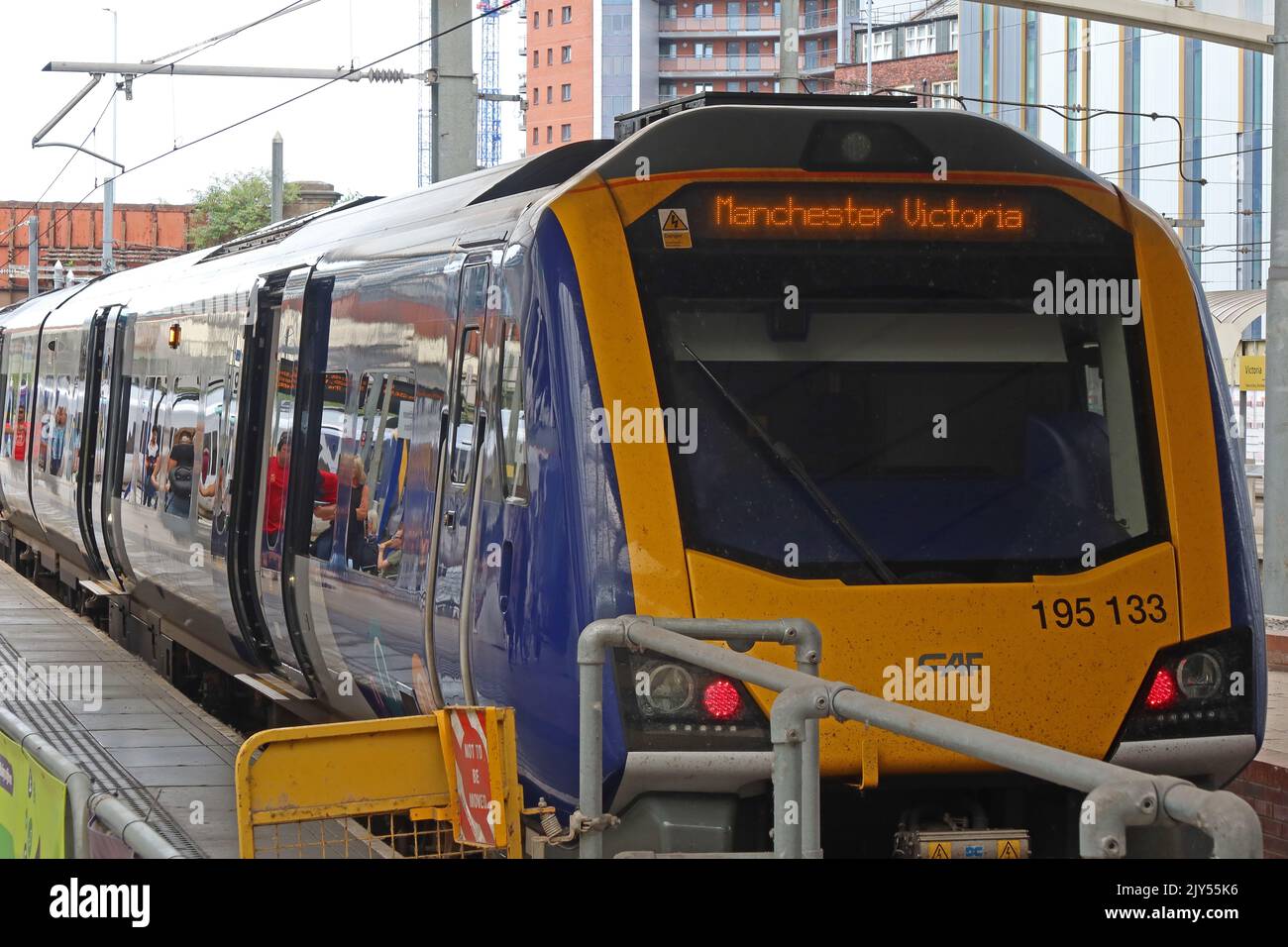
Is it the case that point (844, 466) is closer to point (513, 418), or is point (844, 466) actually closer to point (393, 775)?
point (513, 418)

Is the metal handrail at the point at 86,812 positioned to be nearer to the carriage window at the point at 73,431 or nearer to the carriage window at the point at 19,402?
the carriage window at the point at 73,431

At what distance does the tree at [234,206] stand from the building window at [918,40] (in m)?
33.7

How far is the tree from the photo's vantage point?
328 ft

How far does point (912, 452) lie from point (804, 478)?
0.42 meters

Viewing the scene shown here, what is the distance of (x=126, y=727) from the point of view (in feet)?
36.4

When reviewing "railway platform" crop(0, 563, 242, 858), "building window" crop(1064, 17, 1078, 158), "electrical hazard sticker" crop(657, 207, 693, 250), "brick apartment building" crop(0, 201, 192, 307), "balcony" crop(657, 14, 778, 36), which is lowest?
"railway platform" crop(0, 563, 242, 858)

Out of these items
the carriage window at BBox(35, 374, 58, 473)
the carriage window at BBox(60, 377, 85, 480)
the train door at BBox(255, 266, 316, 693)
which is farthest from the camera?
the carriage window at BBox(35, 374, 58, 473)

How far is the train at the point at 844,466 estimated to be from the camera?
605cm

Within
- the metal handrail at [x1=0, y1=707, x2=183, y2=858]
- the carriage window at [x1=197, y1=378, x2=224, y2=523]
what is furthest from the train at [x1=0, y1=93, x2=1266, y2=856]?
the carriage window at [x1=197, y1=378, x2=224, y2=523]

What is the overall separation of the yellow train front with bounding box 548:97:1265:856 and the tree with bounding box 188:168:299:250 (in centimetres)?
9149

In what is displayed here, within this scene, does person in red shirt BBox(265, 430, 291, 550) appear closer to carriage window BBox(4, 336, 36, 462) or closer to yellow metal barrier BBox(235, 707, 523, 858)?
yellow metal barrier BBox(235, 707, 523, 858)

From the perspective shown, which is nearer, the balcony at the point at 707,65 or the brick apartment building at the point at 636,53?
the brick apartment building at the point at 636,53

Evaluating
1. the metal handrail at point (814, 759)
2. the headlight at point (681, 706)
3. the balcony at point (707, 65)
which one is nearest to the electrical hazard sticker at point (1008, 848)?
the headlight at point (681, 706)

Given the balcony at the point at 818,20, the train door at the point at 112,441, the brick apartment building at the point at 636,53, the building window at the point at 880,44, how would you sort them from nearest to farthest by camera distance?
1. the train door at the point at 112,441
2. the building window at the point at 880,44
3. the brick apartment building at the point at 636,53
4. the balcony at the point at 818,20
